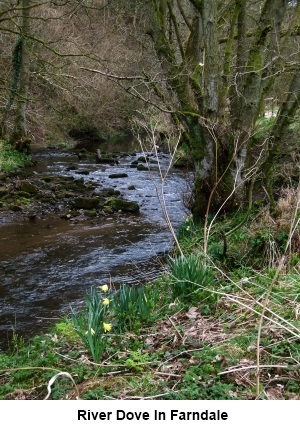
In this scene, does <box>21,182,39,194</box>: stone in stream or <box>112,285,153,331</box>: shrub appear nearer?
<box>112,285,153,331</box>: shrub

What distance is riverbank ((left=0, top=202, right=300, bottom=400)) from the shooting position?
3594 millimetres

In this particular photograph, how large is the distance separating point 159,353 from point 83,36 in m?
22.9

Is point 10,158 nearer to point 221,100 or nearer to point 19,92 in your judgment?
point 19,92

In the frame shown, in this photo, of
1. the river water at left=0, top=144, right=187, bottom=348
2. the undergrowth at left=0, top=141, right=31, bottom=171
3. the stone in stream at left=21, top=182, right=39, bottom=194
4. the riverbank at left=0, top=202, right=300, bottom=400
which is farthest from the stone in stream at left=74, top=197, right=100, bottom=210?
the riverbank at left=0, top=202, right=300, bottom=400

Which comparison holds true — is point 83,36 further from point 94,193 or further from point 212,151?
point 212,151

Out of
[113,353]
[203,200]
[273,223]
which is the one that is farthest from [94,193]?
[113,353]

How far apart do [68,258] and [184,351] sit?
18.2 ft

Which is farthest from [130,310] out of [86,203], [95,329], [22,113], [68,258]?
[22,113]

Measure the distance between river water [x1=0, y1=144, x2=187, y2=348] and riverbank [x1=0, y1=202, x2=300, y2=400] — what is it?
1210 mm

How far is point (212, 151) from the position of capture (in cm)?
995

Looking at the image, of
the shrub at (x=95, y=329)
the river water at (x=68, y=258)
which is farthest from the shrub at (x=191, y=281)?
the river water at (x=68, y=258)

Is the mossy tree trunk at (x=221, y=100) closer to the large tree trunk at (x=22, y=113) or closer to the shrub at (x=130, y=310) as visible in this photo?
the shrub at (x=130, y=310)

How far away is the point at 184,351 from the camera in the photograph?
4.09 metres

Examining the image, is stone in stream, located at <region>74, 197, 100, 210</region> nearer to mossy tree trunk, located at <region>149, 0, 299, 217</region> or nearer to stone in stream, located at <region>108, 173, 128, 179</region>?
mossy tree trunk, located at <region>149, 0, 299, 217</region>
